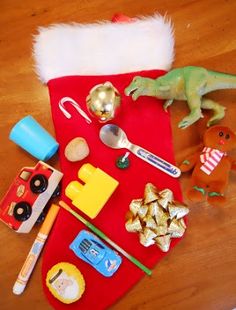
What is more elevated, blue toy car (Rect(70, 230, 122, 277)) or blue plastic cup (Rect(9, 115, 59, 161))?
blue plastic cup (Rect(9, 115, 59, 161))

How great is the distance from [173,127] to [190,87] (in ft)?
0.28

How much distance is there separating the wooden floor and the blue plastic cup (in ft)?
0.12

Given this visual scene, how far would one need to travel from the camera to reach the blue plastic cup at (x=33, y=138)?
0.69m

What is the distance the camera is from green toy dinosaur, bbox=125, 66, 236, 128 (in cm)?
66

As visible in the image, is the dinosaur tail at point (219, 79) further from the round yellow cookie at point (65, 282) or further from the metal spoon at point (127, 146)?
the round yellow cookie at point (65, 282)

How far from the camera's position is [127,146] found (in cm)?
71

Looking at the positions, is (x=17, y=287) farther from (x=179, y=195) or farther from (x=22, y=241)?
(x=179, y=195)

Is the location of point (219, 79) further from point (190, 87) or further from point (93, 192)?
point (93, 192)

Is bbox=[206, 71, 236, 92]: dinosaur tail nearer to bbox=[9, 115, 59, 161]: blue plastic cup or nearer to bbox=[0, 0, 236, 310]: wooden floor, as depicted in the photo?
bbox=[0, 0, 236, 310]: wooden floor

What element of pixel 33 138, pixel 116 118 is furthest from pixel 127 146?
pixel 33 138

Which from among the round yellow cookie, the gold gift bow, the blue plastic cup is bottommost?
the round yellow cookie

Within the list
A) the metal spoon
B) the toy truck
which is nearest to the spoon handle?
the metal spoon

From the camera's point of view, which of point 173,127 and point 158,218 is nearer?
point 158,218

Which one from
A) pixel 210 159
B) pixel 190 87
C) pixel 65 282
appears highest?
pixel 190 87
